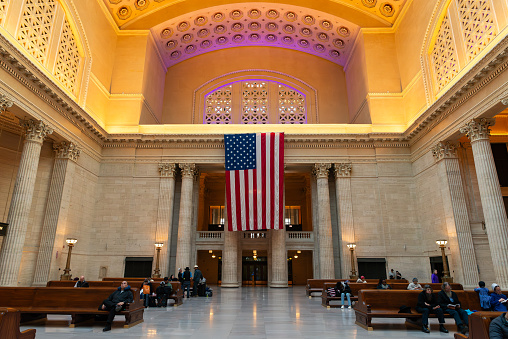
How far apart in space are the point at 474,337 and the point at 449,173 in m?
13.2

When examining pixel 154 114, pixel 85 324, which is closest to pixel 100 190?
pixel 154 114

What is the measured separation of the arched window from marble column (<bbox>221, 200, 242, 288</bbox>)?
26.1ft

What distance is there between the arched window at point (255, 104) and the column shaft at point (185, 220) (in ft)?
17.8

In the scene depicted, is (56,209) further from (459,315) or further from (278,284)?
(459,315)

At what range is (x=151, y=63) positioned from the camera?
74.6 ft

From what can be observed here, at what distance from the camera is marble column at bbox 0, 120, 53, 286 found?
12.8 meters

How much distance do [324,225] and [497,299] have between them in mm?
12050

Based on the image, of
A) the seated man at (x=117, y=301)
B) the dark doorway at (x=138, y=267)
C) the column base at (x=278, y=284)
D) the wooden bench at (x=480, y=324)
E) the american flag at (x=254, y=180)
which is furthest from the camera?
the column base at (x=278, y=284)

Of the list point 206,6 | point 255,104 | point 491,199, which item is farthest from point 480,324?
point 206,6

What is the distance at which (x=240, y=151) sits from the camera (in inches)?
781

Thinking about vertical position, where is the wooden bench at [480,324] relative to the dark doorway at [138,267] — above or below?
below

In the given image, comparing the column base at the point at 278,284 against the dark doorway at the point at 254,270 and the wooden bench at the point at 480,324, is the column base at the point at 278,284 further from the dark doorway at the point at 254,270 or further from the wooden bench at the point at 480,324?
the wooden bench at the point at 480,324

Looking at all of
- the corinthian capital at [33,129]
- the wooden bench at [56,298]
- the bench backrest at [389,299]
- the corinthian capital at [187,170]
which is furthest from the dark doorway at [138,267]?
the bench backrest at [389,299]

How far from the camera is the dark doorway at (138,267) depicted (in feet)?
61.3
